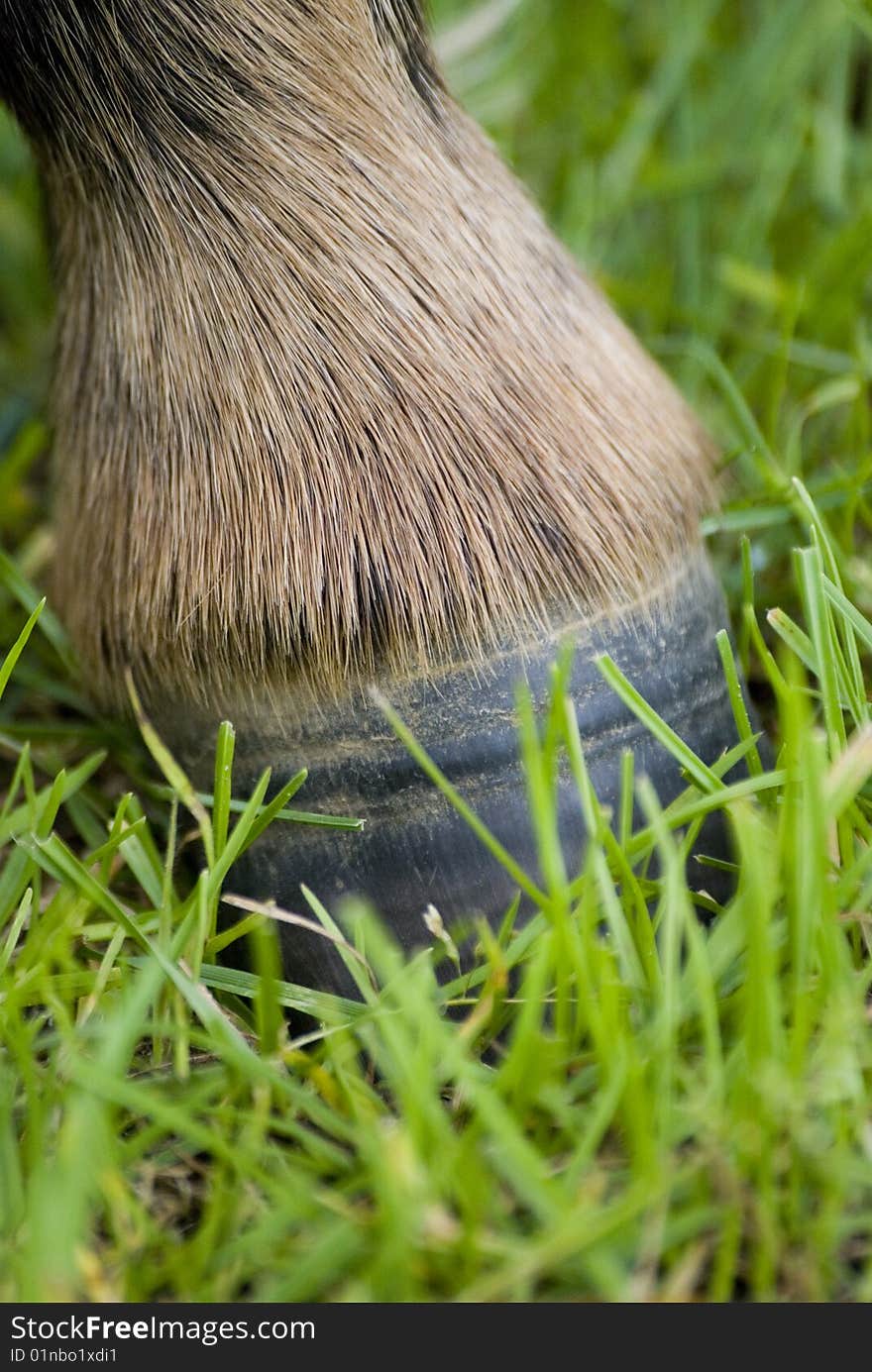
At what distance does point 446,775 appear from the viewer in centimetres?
74

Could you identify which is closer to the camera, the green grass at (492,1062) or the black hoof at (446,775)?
the green grass at (492,1062)

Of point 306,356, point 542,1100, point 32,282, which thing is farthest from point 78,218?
point 32,282

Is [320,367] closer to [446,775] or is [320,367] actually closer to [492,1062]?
[446,775]

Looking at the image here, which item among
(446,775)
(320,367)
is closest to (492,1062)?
(446,775)

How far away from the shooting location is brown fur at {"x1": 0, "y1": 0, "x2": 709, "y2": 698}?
0.73m

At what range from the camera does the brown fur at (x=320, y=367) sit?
2.39 feet

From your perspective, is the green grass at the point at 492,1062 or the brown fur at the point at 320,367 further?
the brown fur at the point at 320,367

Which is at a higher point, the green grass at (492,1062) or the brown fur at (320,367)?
the brown fur at (320,367)

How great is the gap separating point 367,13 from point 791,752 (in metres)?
0.50

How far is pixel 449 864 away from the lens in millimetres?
740

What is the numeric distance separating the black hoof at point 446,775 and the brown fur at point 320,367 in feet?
0.10

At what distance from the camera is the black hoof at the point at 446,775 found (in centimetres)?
74
